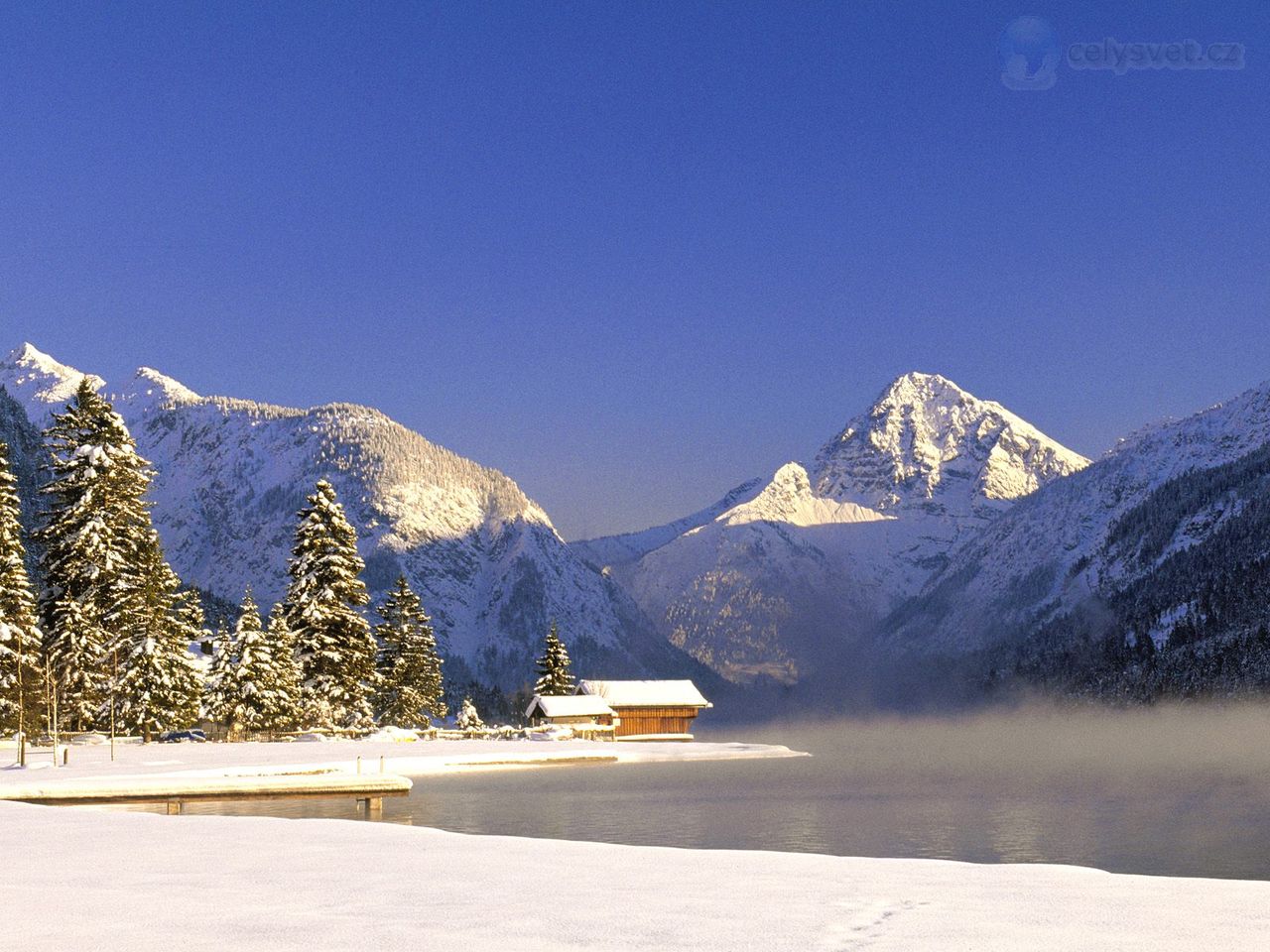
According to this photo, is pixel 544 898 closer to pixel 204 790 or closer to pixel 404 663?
pixel 204 790

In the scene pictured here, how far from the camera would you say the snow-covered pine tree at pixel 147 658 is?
2403 inches

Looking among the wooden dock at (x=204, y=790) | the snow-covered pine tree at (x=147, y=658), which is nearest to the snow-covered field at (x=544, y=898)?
the wooden dock at (x=204, y=790)

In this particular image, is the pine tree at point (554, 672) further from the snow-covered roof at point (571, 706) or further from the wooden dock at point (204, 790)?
the wooden dock at point (204, 790)

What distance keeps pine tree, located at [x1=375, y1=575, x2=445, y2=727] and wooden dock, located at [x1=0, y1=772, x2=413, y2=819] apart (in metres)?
64.6

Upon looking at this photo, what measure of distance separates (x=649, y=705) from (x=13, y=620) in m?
71.9

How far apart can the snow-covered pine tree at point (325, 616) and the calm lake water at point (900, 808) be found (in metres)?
14.5

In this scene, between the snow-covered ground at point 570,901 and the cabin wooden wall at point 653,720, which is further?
the cabin wooden wall at point 653,720

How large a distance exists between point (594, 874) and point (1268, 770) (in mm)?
59987

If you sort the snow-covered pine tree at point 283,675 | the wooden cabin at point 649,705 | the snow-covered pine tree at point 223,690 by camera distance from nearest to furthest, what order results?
the snow-covered pine tree at point 223,690, the snow-covered pine tree at point 283,675, the wooden cabin at point 649,705

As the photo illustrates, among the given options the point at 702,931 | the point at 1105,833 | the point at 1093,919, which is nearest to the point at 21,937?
the point at 702,931

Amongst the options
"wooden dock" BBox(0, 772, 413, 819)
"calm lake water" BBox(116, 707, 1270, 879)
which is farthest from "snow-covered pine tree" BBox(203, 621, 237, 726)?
"wooden dock" BBox(0, 772, 413, 819)

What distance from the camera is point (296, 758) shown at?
54531mm

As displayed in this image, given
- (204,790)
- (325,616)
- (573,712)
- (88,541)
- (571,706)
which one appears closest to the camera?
(204,790)

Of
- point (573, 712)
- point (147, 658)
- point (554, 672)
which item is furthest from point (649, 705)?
point (147, 658)
